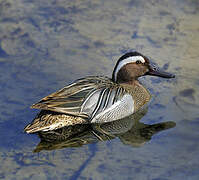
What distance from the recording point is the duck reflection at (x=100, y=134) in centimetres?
780

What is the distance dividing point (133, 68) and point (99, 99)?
91cm

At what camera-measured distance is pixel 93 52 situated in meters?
10.0

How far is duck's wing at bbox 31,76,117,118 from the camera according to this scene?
7.94 m

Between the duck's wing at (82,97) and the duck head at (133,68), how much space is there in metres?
0.29

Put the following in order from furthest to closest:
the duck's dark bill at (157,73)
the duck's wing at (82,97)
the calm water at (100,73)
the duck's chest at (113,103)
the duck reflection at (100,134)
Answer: the duck's dark bill at (157,73), the duck's chest at (113,103), the duck's wing at (82,97), the duck reflection at (100,134), the calm water at (100,73)

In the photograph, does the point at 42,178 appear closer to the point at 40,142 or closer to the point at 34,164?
the point at 34,164

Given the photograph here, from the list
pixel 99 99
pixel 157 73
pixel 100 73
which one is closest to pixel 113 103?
pixel 99 99

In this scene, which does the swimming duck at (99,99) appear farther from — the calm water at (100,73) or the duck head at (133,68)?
the calm water at (100,73)

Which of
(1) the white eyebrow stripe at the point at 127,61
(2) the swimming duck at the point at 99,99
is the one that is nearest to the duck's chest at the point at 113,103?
(2) the swimming duck at the point at 99,99

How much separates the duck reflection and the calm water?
0.02 m

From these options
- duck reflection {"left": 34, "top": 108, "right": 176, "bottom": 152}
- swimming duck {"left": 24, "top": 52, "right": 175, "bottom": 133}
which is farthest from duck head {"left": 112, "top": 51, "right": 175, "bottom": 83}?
duck reflection {"left": 34, "top": 108, "right": 176, "bottom": 152}

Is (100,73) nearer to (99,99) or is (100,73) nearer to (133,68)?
(133,68)

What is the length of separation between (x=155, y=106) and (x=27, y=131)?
7.45 ft

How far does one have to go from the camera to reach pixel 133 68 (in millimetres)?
8742
